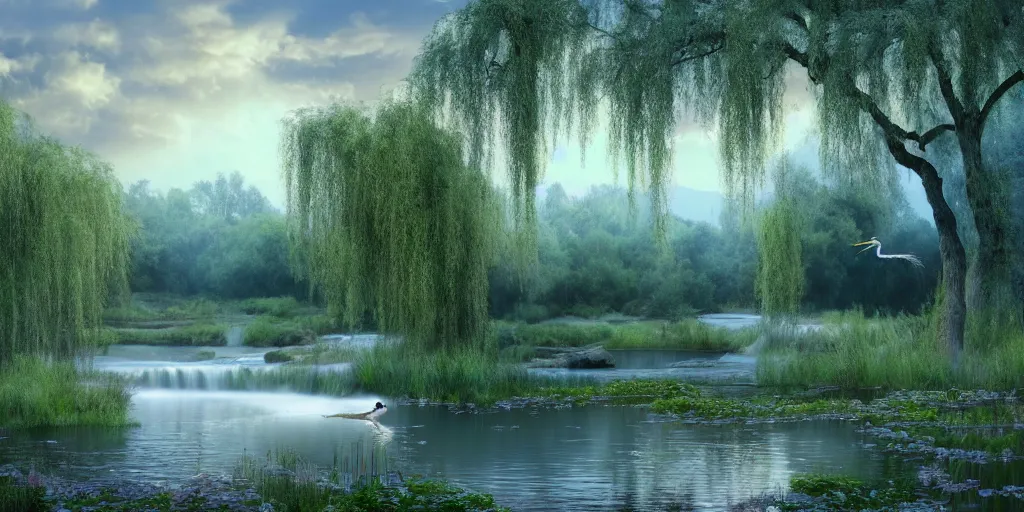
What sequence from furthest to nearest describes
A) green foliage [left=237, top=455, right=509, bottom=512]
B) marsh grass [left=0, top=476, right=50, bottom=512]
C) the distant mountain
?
the distant mountain, marsh grass [left=0, top=476, right=50, bottom=512], green foliage [left=237, top=455, right=509, bottom=512]

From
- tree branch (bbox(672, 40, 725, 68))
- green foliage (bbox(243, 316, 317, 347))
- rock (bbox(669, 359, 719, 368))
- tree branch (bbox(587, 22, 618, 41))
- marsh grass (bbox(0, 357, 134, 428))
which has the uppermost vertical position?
tree branch (bbox(587, 22, 618, 41))

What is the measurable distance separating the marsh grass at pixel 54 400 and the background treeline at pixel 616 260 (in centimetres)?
2081

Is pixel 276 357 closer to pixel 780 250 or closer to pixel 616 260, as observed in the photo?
pixel 780 250

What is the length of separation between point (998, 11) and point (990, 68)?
77 centimetres

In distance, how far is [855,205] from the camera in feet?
125

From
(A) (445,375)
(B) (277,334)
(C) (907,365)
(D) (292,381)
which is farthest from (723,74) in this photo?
(B) (277,334)

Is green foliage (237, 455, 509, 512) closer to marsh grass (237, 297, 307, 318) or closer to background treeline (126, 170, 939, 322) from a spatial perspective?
background treeline (126, 170, 939, 322)

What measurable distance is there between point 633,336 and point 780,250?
1469 cm

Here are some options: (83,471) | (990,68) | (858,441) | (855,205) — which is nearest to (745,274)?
(855,205)

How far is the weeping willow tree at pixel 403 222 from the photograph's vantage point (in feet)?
51.0

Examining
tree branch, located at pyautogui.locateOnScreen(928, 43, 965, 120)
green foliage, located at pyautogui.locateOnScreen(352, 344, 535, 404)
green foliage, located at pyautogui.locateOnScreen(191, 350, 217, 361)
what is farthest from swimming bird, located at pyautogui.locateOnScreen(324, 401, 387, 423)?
green foliage, located at pyautogui.locateOnScreen(191, 350, 217, 361)

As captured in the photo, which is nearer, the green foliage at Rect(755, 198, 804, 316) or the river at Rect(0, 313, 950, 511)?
the river at Rect(0, 313, 950, 511)

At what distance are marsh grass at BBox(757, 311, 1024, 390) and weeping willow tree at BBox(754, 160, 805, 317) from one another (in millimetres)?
3937

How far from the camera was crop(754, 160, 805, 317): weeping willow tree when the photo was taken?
22.5 m
